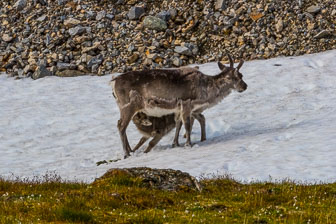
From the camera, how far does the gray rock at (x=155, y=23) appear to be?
119ft

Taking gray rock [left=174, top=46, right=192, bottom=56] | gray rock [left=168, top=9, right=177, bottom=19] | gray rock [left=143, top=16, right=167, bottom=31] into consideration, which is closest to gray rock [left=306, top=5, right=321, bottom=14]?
gray rock [left=174, top=46, right=192, bottom=56]

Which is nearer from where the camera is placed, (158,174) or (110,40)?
(158,174)

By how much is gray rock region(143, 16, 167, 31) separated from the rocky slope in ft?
0.19

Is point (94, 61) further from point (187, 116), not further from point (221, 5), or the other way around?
point (187, 116)

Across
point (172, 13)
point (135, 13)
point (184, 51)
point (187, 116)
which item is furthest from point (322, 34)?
point (187, 116)

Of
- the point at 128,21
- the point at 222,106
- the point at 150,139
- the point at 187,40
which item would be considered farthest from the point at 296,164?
the point at 128,21

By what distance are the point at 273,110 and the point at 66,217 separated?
1856 cm

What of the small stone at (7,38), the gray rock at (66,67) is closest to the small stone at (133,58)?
the gray rock at (66,67)

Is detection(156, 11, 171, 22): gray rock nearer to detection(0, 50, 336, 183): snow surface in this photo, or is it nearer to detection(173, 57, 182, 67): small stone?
detection(173, 57, 182, 67): small stone

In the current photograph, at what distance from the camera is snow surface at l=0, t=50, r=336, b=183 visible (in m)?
17.4

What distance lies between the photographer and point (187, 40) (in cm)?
3584

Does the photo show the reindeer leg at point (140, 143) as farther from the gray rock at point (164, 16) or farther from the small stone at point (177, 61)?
the gray rock at point (164, 16)

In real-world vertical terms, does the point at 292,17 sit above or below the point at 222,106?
above

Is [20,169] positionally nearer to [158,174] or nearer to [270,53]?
[158,174]
